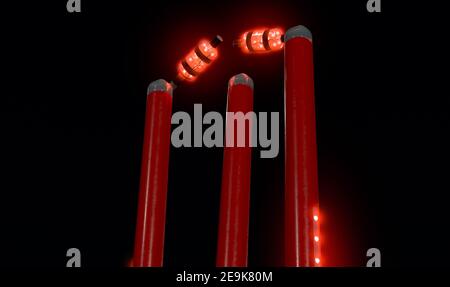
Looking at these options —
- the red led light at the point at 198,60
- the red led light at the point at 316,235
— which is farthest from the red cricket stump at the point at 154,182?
the red led light at the point at 316,235

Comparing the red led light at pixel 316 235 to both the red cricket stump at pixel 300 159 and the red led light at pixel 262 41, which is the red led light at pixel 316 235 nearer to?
the red cricket stump at pixel 300 159

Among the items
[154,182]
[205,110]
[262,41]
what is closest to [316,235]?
[154,182]

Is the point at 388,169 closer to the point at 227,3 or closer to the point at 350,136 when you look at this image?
the point at 350,136

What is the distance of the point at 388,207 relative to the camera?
9.12 feet

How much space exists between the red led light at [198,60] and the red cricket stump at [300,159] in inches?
27.5

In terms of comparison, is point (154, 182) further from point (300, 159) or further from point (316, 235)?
point (316, 235)

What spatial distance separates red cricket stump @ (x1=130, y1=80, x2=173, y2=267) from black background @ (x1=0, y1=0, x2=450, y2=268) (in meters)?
0.49

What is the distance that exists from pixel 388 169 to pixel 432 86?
0.55m

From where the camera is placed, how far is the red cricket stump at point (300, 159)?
2.39 m

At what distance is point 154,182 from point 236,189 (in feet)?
1.60

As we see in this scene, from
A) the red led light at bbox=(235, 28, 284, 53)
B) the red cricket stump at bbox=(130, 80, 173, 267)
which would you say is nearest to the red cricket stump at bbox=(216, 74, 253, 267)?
the red led light at bbox=(235, 28, 284, 53)

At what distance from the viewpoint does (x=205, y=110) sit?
11.7ft

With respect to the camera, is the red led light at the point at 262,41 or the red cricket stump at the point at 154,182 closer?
the red cricket stump at the point at 154,182

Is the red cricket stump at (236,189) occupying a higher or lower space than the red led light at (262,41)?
lower
